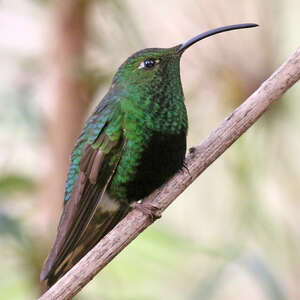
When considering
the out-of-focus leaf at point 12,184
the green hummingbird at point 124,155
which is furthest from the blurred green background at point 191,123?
the green hummingbird at point 124,155

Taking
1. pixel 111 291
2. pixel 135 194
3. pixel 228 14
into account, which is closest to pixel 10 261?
pixel 111 291

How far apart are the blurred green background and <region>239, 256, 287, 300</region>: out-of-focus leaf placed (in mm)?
103

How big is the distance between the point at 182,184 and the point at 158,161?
0.24 m

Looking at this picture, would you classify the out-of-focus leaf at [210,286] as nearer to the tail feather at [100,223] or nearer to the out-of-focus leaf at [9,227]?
the tail feather at [100,223]

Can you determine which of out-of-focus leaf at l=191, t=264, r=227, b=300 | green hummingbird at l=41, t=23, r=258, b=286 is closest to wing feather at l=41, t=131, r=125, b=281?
green hummingbird at l=41, t=23, r=258, b=286

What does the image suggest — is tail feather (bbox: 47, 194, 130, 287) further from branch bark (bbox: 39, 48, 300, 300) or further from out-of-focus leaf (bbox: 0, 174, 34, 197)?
out-of-focus leaf (bbox: 0, 174, 34, 197)

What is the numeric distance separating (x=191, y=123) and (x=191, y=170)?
1261 mm

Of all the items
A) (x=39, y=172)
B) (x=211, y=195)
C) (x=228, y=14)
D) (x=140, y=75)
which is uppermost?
(x=140, y=75)

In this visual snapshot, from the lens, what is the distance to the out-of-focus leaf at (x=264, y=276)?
285cm

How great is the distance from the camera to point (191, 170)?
2.48 meters

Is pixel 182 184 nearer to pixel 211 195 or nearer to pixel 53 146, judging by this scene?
pixel 53 146

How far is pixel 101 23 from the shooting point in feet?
12.7

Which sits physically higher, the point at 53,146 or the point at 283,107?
the point at 53,146

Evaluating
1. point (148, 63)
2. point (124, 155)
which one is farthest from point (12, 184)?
point (148, 63)
